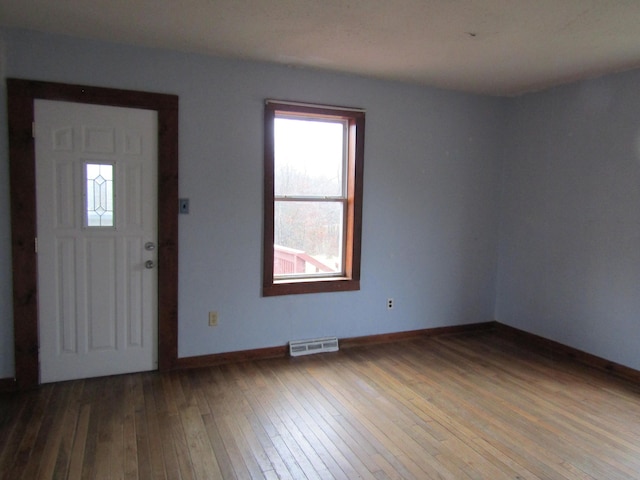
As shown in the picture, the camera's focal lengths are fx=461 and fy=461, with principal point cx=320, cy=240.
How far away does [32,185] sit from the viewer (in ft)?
10.2

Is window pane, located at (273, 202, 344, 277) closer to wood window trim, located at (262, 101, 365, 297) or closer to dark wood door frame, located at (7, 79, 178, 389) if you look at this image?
wood window trim, located at (262, 101, 365, 297)

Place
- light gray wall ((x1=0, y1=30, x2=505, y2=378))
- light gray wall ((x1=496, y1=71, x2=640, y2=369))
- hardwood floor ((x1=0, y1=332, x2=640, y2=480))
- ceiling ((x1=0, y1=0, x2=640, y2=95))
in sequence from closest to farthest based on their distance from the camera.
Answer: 1. hardwood floor ((x1=0, y1=332, x2=640, y2=480))
2. ceiling ((x1=0, y1=0, x2=640, y2=95))
3. light gray wall ((x1=0, y1=30, x2=505, y2=378))
4. light gray wall ((x1=496, y1=71, x2=640, y2=369))

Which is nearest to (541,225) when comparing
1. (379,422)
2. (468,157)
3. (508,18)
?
(468,157)

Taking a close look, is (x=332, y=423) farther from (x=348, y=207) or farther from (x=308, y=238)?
(x=348, y=207)

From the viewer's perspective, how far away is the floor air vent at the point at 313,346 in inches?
157

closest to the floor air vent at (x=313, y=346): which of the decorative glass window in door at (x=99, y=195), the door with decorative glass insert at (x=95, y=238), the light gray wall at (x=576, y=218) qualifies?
the door with decorative glass insert at (x=95, y=238)

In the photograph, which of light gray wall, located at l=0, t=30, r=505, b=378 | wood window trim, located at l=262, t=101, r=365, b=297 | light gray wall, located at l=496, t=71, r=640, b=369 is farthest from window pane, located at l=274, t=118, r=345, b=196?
light gray wall, located at l=496, t=71, r=640, b=369

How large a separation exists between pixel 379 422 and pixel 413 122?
272 centimetres

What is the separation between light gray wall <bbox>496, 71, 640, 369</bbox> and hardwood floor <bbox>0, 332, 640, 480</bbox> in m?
0.52

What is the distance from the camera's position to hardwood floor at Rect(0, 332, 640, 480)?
2381 mm

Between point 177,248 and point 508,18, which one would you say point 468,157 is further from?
point 177,248

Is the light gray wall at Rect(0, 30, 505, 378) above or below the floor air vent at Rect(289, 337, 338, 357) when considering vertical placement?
above

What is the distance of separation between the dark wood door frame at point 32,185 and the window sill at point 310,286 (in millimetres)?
882

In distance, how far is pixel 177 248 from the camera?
3523 mm
